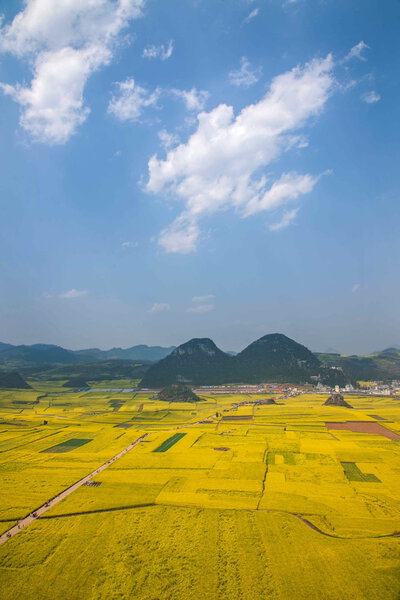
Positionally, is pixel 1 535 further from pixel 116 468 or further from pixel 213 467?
pixel 213 467

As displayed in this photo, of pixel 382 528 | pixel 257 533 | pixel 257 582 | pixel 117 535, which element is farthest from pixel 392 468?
pixel 117 535

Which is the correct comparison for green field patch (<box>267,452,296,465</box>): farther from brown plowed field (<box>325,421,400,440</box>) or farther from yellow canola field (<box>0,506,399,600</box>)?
brown plowed field (<box>325,421,400,440</box>)

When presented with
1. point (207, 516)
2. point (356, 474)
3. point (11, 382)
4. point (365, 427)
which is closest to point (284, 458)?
point (356, 474)

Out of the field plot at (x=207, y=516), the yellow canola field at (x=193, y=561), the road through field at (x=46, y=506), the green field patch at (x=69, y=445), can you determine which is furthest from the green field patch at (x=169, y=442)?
the yellow canola field at (x=193, y=561)

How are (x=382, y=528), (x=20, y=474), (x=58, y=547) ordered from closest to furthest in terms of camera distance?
(x=58, y=547), (x=382, y=528), (x=20, y=474)

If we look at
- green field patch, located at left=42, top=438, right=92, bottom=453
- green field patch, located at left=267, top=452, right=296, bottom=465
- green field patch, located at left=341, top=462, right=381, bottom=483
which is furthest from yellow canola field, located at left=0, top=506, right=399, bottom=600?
green field patch, located at left=42, top=438, right=92, bottom=453
